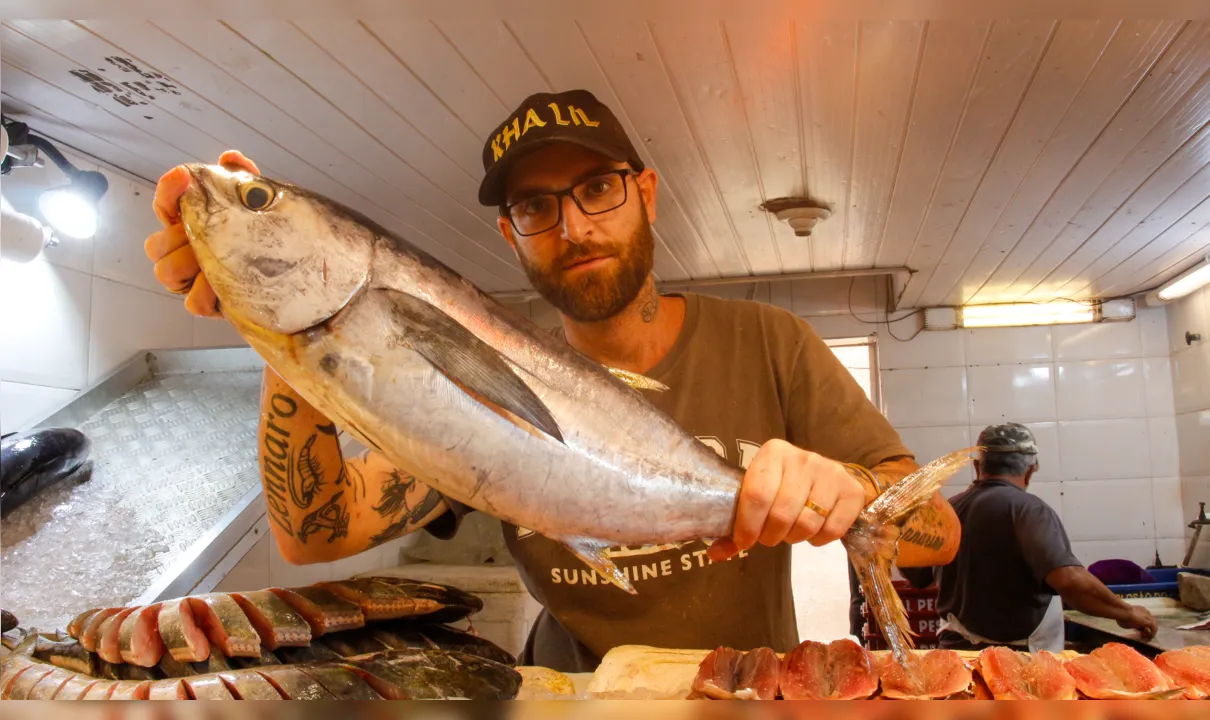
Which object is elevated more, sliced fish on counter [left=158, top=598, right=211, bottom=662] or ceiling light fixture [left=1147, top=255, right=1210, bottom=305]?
ceiling light fixture [left=1147, top=255, right=1210, bottom=305]

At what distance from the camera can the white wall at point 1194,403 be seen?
0.77m

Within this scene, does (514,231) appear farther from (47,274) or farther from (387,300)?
(47,274)

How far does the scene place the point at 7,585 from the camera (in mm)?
676

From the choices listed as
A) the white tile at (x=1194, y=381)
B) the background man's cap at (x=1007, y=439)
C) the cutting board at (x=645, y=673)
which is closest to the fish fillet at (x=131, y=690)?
the cutting board at (x=645, y=673)

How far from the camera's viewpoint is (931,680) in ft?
2.83

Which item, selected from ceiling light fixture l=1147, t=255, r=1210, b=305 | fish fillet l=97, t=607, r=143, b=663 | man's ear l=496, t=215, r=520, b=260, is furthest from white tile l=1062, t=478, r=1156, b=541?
fish fillet l=97, t=607, r=143, b=663

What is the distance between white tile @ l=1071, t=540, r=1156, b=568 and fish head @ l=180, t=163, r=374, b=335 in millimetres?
941

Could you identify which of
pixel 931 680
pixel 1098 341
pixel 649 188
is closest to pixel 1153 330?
pixel 1098 341

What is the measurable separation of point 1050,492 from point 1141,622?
249mm

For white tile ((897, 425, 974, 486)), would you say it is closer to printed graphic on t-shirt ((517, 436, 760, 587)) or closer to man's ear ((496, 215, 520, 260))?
printed graphic on t-shirt ((517, 436, 760, 587))

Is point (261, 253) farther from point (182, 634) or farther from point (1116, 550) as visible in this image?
point (1116, 550)

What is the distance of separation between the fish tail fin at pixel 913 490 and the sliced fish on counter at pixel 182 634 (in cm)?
71

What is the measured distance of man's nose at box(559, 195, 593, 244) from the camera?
0.64 meters

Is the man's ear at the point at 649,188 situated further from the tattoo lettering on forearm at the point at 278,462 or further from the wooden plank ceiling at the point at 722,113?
the tattoo lettering on forearm at the point at 278,462
